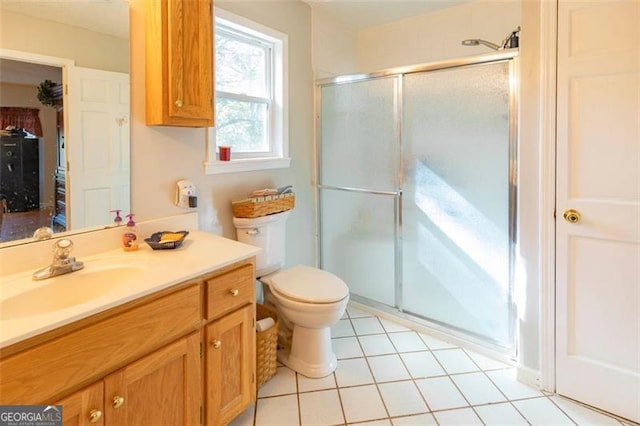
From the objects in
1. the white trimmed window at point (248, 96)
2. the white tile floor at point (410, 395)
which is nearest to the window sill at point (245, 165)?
the white trimmed window at point (248, 96)

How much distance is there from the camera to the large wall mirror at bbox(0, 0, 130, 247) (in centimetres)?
134

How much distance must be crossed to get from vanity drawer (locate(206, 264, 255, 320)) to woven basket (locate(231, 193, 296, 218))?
0.58 m

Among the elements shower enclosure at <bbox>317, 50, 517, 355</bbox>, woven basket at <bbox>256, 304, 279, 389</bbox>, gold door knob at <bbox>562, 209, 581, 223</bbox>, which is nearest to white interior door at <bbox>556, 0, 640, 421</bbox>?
gold door knob at <bbox>562, 209, 581, 223</bbox>

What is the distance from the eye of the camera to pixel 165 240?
5.35 ft

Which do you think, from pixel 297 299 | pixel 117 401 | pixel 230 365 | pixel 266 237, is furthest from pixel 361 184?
pixel 117 401

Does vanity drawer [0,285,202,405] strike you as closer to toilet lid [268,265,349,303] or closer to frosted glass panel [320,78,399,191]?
toilet lid [268,265,349,303]

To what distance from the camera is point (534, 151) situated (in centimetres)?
186

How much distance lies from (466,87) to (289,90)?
1146 mm

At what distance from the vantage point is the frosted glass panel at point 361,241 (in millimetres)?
2693

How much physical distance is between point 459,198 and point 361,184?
74 centimetres

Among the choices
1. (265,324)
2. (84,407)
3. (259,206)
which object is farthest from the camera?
(259,206)

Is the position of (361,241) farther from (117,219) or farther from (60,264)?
(60,264)

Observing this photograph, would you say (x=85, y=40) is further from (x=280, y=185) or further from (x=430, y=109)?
(x=430, y=109)

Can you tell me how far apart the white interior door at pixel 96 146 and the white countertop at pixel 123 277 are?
201 mm
